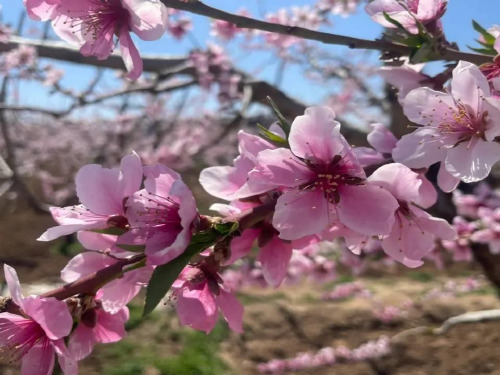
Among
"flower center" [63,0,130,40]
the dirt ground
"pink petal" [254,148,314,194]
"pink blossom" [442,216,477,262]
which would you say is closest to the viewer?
"pink petal" [254,148,314,194]

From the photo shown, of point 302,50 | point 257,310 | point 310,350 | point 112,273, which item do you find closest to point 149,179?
point 112,273

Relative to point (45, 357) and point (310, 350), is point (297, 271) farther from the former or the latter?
point (45, 357)

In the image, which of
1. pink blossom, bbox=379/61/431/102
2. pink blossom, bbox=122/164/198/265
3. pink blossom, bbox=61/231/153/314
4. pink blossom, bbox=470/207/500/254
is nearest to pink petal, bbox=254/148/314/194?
pink blossom, bbox=122/164/198/265

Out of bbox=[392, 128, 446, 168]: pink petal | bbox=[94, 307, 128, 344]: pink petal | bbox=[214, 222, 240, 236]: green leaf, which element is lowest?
bbox=[94, 307, 128, 344]: pink petal

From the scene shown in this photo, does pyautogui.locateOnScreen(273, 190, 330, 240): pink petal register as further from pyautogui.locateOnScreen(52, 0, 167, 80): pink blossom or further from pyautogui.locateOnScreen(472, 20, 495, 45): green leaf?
pyautogui.locateOnScreen(472, 20, 495, 45): green leaf

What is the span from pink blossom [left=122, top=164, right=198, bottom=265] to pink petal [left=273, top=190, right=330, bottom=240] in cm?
12

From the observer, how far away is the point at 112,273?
70cm

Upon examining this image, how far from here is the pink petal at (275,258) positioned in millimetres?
862

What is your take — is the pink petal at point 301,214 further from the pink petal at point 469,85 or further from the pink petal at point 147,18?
the pink petal at point 147,18

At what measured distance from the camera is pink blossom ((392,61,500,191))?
2.37 ft

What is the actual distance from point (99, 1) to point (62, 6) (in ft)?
0.22

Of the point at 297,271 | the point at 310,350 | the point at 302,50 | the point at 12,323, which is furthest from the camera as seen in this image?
the point at 302,50

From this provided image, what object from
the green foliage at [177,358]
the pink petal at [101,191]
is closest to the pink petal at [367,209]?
the pink petal at [101,191]

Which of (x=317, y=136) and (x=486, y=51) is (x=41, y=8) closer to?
(x=317, y=136)
